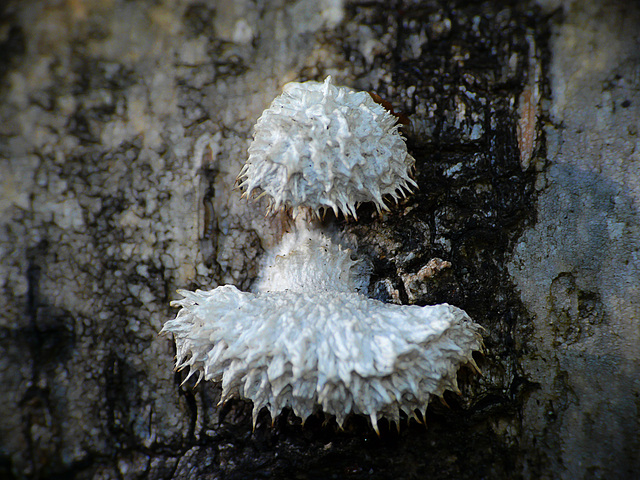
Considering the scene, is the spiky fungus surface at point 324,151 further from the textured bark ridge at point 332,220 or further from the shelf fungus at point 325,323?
the textured bark ridge at point 332,220

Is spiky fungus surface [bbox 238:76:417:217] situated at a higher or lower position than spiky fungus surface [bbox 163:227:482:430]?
higher

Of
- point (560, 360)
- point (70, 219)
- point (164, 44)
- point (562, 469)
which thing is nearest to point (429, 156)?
point (560, 360)

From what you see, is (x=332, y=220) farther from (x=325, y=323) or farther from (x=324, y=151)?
(x=325, y=323)

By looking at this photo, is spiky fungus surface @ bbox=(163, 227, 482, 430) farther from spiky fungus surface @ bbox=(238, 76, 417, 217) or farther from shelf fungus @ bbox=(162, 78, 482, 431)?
spiky fungus surface @ bbox=(238, 76, 417, 217)

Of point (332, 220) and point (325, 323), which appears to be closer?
point (325, 323)

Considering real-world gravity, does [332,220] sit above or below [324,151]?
below

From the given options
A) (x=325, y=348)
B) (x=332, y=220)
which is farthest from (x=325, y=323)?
(x=332, y=220)

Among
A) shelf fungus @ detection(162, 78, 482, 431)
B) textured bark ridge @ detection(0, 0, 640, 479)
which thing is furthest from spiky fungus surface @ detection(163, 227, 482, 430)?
textured bark ridge @ detection(0, 0, 640, 479)
